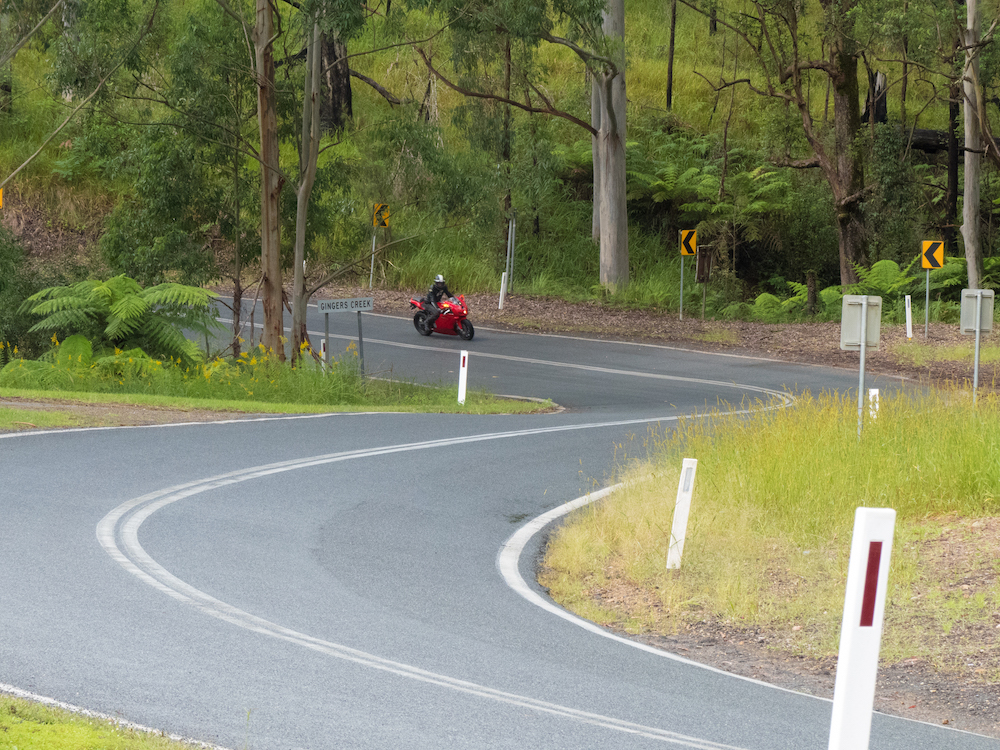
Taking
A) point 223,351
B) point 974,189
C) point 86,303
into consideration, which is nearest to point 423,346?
point 223,351

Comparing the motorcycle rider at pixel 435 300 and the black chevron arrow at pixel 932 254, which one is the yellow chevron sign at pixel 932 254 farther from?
the motorcycle rider at pixel 435 300

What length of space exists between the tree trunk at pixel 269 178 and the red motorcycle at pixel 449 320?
5.76 m

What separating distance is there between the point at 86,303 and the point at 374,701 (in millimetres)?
15927

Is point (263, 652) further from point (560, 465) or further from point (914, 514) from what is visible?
point (560, 465)

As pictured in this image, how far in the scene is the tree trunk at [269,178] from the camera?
20797mm

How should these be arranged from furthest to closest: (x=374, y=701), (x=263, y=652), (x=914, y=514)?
(x=914, y=514)
(x=263, y=652)
(x=374, y=701)

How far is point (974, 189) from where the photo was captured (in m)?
→ 31.4

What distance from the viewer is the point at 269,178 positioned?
21391 millimetres

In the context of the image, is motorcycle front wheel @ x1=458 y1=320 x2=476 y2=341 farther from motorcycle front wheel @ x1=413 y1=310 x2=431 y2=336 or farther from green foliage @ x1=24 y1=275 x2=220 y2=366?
green foliage @ x1=24 y1=275 x2=220 y2=366

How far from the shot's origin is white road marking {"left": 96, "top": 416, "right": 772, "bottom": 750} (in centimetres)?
538

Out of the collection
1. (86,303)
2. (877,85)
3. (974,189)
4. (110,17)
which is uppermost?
(877,85)

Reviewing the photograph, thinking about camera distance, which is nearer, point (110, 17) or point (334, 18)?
point (334, 18)

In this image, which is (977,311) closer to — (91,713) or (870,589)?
(870,589)

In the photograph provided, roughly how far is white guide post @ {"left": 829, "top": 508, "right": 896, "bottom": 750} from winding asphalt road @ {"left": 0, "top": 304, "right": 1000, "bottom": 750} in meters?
1.09
